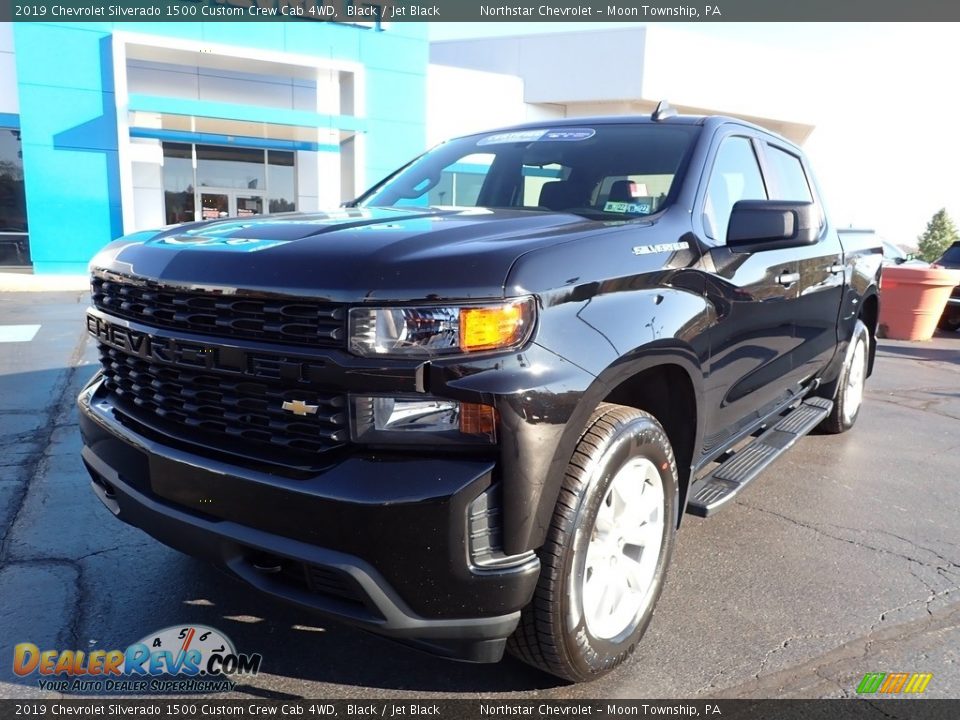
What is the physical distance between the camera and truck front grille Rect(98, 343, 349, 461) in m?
1.97

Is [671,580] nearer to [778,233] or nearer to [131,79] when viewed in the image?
[778,233]

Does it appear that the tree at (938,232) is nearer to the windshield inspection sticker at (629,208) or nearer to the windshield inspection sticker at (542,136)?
the windshield inspection sticker at (542,136)

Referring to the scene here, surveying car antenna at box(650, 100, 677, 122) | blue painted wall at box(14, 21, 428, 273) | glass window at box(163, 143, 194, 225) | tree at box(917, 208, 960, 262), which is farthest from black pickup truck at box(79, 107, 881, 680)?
tree at box(917, 208, 960, 262)

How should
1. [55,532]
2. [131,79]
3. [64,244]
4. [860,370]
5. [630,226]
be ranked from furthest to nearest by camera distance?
1. [131,79]
2. [64,244]
3. [860,370]
4. [55,532]
5. [630,226]

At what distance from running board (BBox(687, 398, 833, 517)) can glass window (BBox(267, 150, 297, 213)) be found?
18.5 m

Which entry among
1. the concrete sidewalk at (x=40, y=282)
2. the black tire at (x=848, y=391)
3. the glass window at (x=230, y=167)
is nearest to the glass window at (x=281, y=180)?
the glass window at (x=230, y=167)

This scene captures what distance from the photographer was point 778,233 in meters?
2.90

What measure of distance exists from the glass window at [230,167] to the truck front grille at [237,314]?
63.1 ft

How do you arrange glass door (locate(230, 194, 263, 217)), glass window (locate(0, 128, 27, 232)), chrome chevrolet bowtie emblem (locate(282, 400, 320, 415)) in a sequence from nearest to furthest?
chrome chevrolet bowtie emblem (locate(282, 400, 320, 415)), glass window (locate(0, 128, 27, 232)), glass door (locate(230, 194, 263, 217))

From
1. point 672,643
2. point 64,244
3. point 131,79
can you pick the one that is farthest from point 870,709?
point 131,79

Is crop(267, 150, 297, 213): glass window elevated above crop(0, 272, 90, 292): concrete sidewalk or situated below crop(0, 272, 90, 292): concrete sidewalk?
above

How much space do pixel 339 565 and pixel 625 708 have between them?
1.09 metres

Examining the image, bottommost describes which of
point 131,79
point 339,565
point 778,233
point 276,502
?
point 339,565

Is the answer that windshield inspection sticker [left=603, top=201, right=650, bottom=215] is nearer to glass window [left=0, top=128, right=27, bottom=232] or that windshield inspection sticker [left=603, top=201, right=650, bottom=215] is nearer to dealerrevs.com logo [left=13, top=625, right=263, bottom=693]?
dealerrevs.com logo [left=13, top=625, right=263, bottom=693]
